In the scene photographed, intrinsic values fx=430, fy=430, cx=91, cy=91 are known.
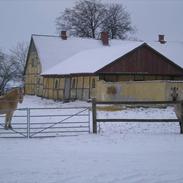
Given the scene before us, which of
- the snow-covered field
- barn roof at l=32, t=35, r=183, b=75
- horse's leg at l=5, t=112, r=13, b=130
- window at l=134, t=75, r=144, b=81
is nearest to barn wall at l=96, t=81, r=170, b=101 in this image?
barn roof at l=32, t=35, r=183, b=75

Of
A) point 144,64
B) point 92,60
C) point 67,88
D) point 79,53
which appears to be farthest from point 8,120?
point 79,53

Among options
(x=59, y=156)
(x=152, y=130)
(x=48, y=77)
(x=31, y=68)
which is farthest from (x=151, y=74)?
(x=59, y=156)

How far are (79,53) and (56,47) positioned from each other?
5.16 m

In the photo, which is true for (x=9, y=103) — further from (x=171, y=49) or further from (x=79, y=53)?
(x=171, y=49)

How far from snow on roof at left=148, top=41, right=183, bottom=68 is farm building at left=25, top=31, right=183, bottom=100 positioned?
4.3 inches

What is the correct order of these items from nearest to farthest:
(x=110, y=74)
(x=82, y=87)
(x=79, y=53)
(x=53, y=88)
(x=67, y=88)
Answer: (x=110, y=74) < (x=82, y=87) < (x=67, y=88) < (x=53, y=88) < (x=79, y=53)

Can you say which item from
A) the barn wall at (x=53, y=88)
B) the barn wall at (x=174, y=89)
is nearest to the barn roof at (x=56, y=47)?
the barn wall at (x=53, y=88)

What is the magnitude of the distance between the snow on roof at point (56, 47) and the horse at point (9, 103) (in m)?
27.1

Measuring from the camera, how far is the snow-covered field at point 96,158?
8055mm

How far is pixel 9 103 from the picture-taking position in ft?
51.3

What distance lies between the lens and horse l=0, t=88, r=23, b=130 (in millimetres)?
15117

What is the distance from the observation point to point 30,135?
1359 cm

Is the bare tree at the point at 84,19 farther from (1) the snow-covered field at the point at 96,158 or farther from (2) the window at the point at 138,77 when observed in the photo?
(1) the snow-covered field at the point at 96,158

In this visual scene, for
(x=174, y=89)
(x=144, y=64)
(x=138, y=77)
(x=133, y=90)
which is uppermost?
(x=144, y=64)
